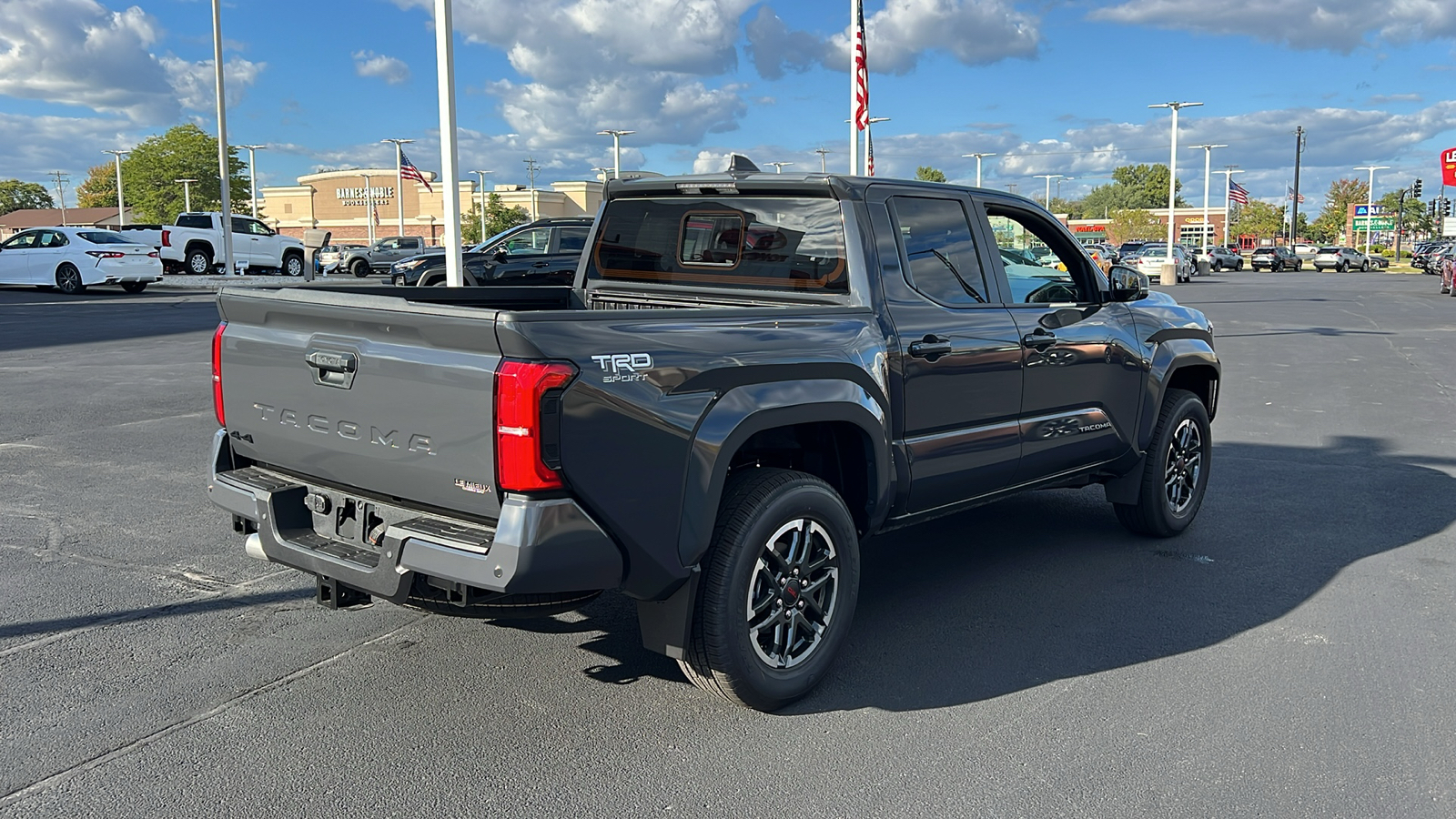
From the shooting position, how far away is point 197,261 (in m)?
36.3

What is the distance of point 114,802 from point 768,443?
2331mm

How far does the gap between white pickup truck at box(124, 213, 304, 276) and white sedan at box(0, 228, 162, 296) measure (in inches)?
226

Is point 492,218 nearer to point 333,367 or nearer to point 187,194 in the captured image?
point 187,194

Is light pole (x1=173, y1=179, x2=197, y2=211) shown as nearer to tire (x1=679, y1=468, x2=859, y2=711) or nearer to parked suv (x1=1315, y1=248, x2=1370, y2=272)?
parked suv (x1=1315, y1=248, x2=1370, y2=272)

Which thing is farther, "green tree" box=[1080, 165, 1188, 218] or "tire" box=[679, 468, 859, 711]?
"green tree" box=[1080, 165, 1188, 218]

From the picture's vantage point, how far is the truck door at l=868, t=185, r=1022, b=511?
4.65 meters

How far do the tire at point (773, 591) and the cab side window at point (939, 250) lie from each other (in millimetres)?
1151

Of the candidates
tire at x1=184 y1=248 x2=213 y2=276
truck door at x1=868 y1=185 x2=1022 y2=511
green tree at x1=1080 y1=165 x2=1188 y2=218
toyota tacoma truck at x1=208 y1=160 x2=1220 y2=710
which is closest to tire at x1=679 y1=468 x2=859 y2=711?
toyota tacoma truck at x1=208 y1=160 x2=1220 y2=710

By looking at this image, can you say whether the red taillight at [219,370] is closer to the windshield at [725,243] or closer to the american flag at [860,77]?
the windshield at [725,243]

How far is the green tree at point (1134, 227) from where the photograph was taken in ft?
352

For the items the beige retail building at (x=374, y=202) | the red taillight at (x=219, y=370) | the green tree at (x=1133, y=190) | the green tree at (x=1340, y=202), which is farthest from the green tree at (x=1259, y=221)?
the red taillight at (x=219, y=370)

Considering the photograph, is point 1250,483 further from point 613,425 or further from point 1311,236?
point 1311,236

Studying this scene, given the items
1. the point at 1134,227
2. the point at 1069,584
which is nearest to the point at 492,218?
the point at 1134,227

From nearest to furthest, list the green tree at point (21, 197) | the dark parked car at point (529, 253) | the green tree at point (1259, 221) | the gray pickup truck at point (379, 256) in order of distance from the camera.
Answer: the dark parked car at point (529, 253) < the gray pickup truck at point (379, 256) < the green tree at point (1259, 221) < the green tree at point (21, 197)
